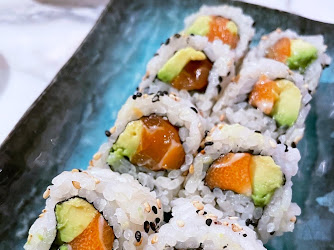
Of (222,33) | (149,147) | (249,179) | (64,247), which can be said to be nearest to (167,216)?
(149,147)

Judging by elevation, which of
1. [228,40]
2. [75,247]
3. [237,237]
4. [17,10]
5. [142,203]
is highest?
[228,40]

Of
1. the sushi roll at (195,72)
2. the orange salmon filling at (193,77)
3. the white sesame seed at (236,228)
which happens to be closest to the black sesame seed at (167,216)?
the white sesame seed at (236,228)

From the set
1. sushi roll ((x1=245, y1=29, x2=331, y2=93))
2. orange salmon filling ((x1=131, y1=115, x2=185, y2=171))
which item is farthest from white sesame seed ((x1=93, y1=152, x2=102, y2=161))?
sushi roll ((x1=245, y1=29, x2=331, y2=93))

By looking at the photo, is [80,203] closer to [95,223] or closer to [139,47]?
[95,223]

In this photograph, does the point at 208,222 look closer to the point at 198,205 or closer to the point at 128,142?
the point at 198,205

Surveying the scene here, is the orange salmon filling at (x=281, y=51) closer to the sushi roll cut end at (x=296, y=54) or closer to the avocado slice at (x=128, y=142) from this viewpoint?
the sushi roll cut end at (x=296, y=54)

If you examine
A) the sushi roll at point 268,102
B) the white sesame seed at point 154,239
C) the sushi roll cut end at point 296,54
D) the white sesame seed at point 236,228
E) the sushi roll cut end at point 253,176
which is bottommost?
the white sesame seed at point 154,239

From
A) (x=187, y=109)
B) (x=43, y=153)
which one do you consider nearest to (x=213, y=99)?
(x=187, y=109)
